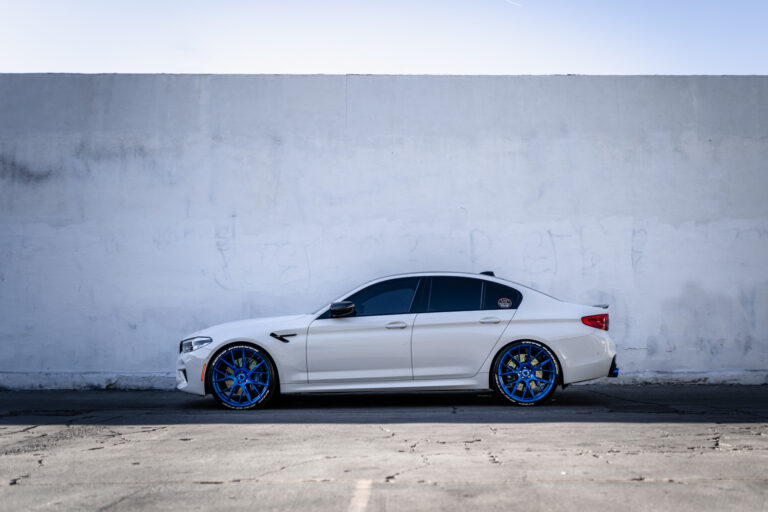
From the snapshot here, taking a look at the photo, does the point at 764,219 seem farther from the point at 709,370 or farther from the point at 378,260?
the point at 378,260

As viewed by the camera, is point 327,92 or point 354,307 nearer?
point 354,307

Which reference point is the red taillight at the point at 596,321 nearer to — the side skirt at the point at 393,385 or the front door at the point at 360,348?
the side skirt at the point at 393,385

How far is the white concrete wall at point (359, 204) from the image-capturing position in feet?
39.0

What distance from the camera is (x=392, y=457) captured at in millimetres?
5410

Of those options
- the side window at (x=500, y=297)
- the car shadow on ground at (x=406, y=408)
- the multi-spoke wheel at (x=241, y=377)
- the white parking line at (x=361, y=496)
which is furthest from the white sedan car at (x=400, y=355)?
the white parking line at (x=361, y=496)

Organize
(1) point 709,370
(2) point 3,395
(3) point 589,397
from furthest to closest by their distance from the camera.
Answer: (1) point 709,370 → (2) point 3,395 → (3) point 589,397

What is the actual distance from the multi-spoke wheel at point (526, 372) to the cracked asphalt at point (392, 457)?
0.83 ft

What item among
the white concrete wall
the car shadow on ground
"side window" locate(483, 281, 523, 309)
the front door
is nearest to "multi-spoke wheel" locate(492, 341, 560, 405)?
the car shadow on ground

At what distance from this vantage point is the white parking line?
399 centimetres

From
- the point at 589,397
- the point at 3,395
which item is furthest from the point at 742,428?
the point at 3,395

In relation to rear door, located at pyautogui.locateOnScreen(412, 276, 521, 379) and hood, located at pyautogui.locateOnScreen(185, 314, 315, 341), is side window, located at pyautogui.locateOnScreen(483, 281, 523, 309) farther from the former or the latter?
hood, located at pyautogui.locateOnScreen(185, 314, 315, 341)

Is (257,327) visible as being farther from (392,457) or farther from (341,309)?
(392,457)

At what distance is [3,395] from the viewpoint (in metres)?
11.0

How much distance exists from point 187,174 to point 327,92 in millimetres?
2472
